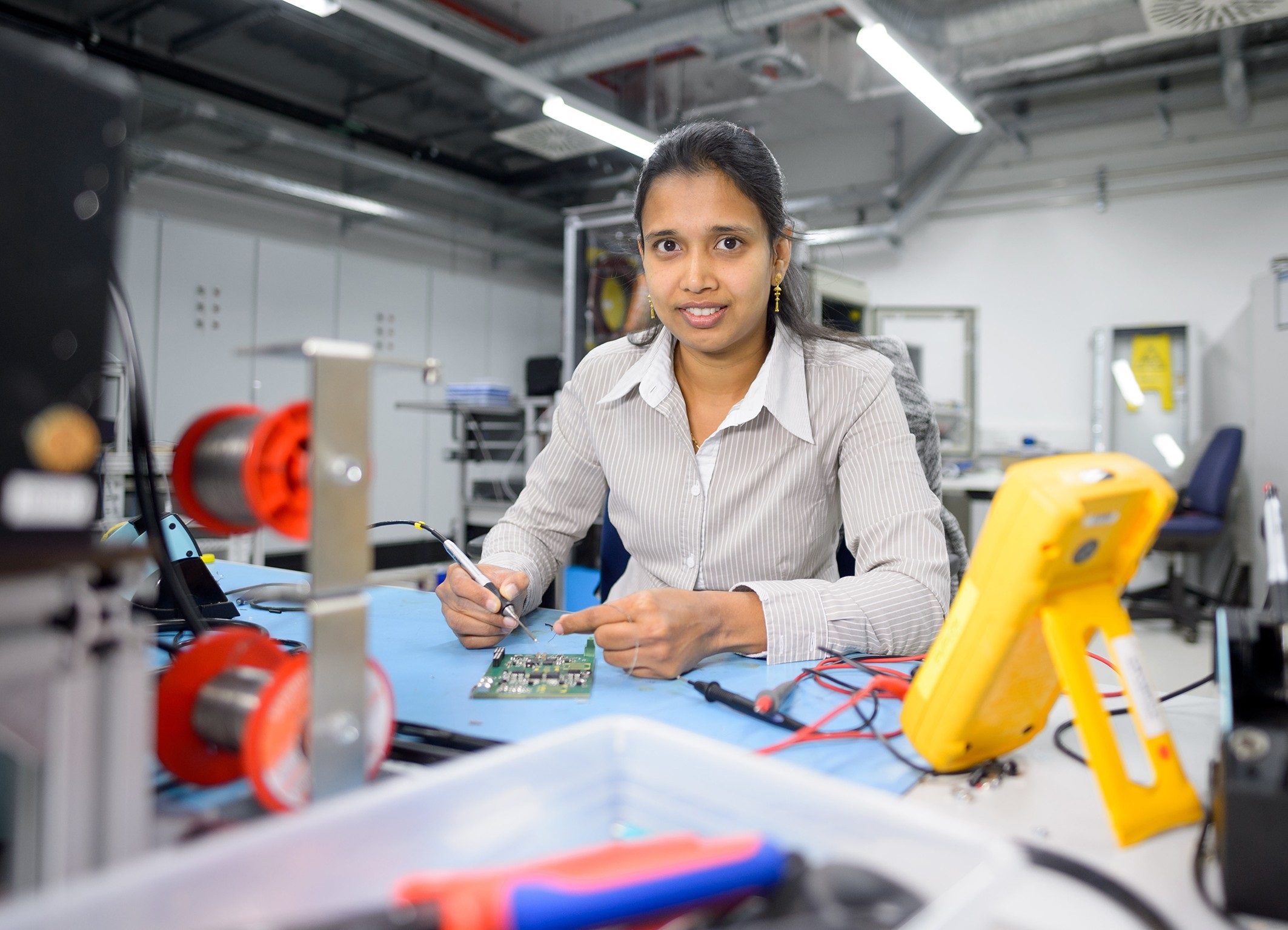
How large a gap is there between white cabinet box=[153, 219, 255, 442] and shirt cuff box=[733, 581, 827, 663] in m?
4.41

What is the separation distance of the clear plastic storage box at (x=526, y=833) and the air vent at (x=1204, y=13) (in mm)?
4343

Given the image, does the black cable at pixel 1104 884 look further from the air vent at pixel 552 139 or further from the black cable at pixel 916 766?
the air vent at pixel 552 139

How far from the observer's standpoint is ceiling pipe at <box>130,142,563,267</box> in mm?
4859

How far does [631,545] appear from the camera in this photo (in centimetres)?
143

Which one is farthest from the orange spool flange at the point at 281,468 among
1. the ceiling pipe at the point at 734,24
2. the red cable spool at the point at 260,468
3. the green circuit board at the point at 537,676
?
the ceiling pipe at the point at 734,24

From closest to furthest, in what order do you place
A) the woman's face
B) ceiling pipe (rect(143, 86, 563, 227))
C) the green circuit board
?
the green circuit board → the woman's face → ceiling pipe (rect(143, 86, 563, 227))

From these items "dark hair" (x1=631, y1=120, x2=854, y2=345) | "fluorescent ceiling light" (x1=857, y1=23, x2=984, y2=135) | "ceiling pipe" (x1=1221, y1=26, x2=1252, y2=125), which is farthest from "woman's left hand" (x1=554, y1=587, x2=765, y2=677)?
"ceiling pipe" (x1=1221, y1=26, x2=1252, y2=125)

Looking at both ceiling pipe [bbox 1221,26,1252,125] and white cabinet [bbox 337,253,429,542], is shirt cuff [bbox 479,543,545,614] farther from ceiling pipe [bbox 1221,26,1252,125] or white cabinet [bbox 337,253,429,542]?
ceiling pipe [bbox 1221,26,1252,125]

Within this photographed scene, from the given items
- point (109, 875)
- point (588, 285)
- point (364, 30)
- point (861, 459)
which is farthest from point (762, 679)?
point (364, 30)

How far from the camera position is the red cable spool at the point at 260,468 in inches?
18.8

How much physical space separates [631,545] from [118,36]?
556 centimetres

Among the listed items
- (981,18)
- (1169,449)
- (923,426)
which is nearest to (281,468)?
(923,426)

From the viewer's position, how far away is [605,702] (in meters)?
0.80

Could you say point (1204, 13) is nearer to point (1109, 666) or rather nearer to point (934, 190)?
point (934, 190)
